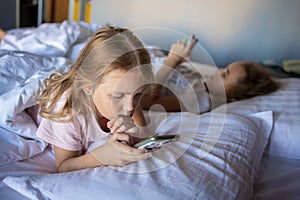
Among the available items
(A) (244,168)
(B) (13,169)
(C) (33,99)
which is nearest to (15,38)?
(C) (33,99)

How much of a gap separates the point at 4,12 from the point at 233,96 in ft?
5.34

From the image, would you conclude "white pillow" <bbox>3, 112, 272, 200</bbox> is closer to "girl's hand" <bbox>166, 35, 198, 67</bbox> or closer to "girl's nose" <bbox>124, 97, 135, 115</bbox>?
"girl's nose" <bbox>124, 97, 135, 115</bbox>

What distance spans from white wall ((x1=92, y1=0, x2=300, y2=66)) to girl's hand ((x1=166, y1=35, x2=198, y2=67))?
36 centimetres

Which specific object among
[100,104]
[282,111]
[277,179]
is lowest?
[277,179]

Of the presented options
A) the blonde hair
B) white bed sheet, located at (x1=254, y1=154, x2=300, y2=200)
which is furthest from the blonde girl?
white bed sheet, located at (x1=254, y1=154, x2=300, y2=200)

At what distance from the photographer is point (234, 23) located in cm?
195

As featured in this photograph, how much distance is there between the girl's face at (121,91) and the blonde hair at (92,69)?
1cm

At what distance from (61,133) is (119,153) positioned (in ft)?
0.58

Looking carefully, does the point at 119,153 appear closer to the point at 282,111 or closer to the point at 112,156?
the point at 112,156

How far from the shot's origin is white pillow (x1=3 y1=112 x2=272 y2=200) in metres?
0.65

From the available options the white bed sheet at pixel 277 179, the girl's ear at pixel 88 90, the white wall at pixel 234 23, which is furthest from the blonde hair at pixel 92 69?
the white wall at pixel 234 23

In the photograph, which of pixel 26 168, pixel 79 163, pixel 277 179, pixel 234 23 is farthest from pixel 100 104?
pixel 234 23

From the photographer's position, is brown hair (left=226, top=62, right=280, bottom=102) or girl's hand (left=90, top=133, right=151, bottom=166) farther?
brown hair (left=226, top=62, right=280, bottom=102)

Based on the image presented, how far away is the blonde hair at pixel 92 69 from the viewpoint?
2.41 ft
